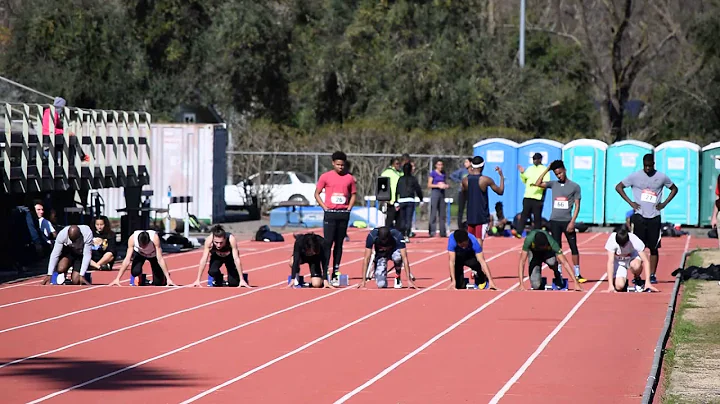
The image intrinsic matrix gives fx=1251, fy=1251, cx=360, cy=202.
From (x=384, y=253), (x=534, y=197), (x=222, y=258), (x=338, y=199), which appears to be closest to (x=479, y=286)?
(x=384, y=253)

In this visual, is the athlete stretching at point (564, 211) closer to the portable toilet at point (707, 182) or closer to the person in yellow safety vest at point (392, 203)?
the person in yellow safety vest at point (392, 203)

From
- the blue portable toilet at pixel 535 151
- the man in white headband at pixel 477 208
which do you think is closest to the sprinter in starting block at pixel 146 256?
the man in white headband at pixel 477 208

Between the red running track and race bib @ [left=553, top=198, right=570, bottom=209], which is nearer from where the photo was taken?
the red running track

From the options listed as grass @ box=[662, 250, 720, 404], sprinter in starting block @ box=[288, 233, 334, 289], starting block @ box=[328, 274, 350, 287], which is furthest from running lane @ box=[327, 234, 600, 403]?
sprinter in starting block @ box=[288, 233, 334, 289]

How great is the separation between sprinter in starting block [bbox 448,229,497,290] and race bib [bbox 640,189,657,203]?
2452mm

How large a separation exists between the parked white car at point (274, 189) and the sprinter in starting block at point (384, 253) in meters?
18.7

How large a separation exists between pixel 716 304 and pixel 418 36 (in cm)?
3330

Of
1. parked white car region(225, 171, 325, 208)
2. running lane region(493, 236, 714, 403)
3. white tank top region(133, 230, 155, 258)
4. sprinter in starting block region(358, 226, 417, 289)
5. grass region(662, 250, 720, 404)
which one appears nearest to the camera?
running lane region(493, 236, 714, 403)

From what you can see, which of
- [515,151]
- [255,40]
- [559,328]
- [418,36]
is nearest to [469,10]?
[418,36]

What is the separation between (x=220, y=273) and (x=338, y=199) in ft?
6.90

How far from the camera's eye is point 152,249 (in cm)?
1866

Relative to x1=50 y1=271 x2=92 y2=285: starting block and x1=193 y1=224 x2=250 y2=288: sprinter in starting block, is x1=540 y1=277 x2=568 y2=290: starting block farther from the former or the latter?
x1=50 y1=271 x2=92 y2=285: starting block

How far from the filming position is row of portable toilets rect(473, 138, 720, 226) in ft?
105

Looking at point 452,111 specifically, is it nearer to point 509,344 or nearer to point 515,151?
point 515,151
